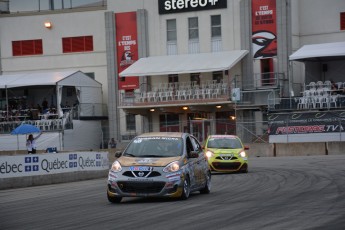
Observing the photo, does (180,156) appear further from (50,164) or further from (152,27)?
(152,27)

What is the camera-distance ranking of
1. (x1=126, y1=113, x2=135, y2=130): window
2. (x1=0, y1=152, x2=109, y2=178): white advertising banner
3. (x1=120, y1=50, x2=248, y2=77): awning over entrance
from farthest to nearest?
(x1=126, y1=113, x2=135, y2=130): window, (x1=120, y1=50, x2=248, y2=77): awning over entrance, (x1=0, y1=152, x2=109, y2=178): white advertising banner

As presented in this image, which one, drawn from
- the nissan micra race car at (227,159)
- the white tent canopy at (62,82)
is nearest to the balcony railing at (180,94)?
the white tent canopy at (62,82)

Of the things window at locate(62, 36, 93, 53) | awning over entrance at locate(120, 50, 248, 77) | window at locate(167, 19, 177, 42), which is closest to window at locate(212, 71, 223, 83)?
awning over entrance at locate(120, 50, 248, 77)

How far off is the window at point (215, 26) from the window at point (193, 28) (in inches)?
48.2

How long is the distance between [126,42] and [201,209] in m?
47.4

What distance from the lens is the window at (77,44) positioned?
66.0 meters

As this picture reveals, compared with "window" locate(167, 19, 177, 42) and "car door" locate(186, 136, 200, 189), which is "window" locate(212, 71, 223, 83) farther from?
"car door" locate(186, 136, 200, 189)

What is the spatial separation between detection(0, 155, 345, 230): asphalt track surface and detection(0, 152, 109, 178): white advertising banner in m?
2.49

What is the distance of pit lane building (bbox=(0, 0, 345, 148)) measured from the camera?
5706 cm

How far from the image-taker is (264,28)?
192 feet

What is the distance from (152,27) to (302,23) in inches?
442

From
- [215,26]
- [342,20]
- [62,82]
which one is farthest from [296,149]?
[62,82]

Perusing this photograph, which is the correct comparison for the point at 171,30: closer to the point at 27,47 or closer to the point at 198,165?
the point at 27,47

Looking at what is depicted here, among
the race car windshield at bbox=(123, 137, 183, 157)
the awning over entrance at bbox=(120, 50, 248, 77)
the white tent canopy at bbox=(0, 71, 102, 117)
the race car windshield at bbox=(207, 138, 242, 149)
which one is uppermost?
the awning over entrance at bbox=(120, 50, 248, 77)
